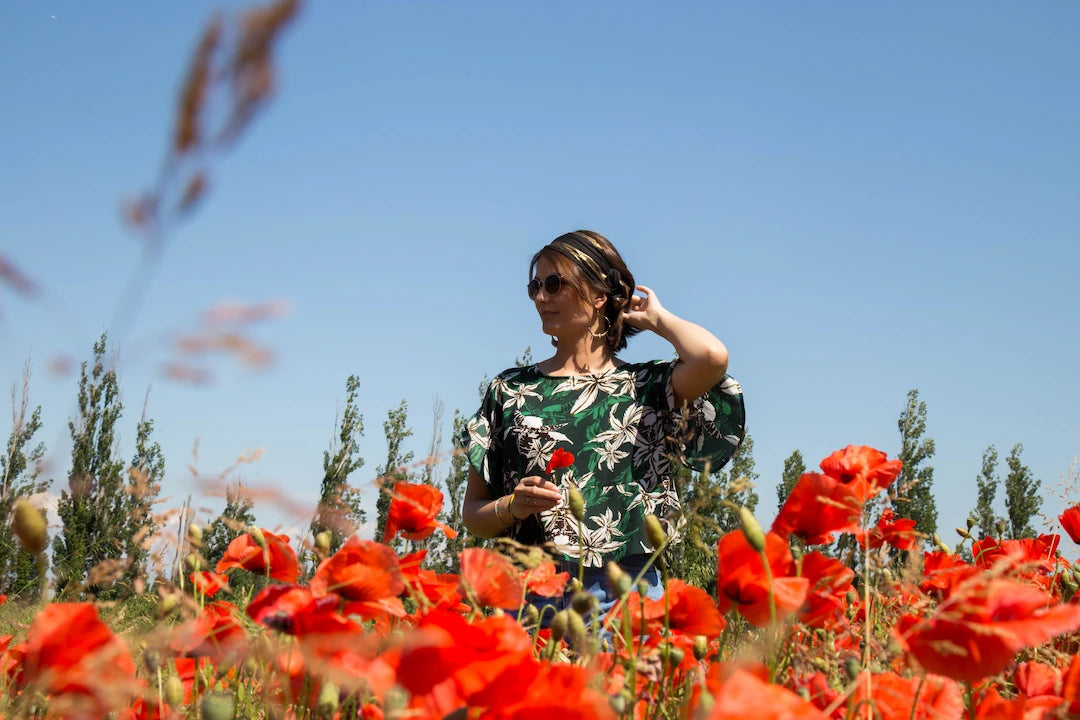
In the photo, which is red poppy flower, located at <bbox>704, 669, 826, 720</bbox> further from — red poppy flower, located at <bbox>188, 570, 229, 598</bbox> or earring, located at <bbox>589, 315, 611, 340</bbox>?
earring, located at <bbox>589, 315, 611, 340</bbox>

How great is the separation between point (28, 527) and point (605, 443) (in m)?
2.08

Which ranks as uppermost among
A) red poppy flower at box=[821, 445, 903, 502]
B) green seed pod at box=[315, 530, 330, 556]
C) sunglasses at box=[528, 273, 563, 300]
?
sunglasses at box=[528, 273, 563, 300]

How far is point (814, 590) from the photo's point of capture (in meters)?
0.85

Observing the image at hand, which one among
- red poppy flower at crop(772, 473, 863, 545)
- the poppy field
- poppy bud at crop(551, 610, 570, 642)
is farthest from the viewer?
red poppy flower at crop(772, 473, 863, 545)

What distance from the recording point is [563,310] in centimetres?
283

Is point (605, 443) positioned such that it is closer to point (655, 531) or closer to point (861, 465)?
point (861, 465)

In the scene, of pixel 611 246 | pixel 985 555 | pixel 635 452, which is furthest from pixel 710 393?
pixel 985 555

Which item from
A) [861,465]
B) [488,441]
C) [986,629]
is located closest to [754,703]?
[986,629]

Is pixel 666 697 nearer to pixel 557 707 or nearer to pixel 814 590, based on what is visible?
pixel 814 590

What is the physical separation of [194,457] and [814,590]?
611 mm

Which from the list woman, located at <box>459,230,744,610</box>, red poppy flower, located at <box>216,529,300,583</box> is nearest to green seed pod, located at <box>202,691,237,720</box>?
red poppy flower, located at <box>216,529,300,583</box>

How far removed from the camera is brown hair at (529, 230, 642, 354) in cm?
281

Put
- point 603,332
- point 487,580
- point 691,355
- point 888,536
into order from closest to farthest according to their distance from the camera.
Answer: point 487,580 → point 888,536 → point 691,355 → point 603,332

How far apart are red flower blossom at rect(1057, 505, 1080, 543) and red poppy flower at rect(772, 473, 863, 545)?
1.24 meters
